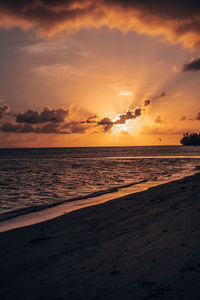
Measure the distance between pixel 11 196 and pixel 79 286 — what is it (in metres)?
15.0

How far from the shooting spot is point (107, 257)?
6.16 metres

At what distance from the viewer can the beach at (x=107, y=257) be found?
15.2ft

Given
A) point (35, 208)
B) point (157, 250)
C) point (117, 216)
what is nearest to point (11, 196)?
point (35, 208)

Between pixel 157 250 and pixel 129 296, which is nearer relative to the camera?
pixel 129 296

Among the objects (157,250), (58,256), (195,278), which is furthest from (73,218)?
(195,278)

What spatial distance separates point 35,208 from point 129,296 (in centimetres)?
1074

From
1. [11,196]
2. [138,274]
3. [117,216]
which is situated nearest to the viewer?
[138,274]

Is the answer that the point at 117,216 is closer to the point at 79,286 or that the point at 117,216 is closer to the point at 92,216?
the point at 92,216

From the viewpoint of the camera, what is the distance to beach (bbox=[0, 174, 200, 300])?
462cm

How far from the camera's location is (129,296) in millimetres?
4312

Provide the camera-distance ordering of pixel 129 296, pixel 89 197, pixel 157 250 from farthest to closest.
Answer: pixel 89 197 → pixel 157 250 → pixel 129 296

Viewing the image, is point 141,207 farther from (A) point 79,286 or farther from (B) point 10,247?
(A) point 79,286

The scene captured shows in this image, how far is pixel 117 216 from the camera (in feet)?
34.5

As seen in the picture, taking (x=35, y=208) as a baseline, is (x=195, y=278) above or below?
above
